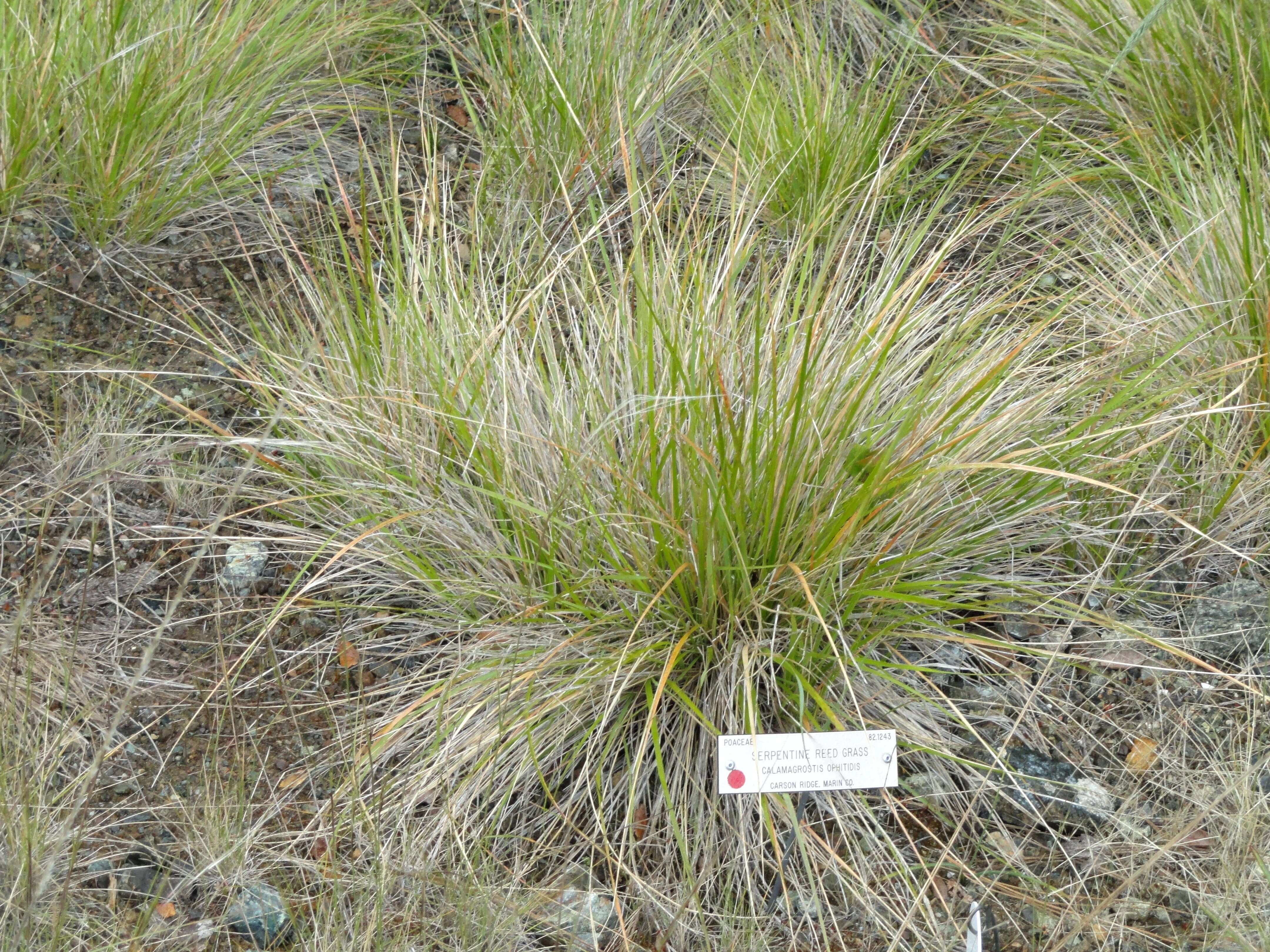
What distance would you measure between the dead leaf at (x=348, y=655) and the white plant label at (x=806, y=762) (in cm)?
68

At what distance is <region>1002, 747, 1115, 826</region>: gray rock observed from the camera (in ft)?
5.65

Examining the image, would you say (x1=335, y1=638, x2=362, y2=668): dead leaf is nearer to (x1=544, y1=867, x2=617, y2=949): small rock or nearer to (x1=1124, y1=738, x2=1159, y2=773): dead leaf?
(x1=544, y1=867, x2=617, y2=949): small rock

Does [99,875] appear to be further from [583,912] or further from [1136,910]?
[1136,910]

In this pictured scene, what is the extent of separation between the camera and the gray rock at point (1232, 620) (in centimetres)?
190

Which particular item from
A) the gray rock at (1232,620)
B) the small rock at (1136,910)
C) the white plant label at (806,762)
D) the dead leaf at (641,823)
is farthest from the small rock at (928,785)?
the gray rock at (1232,620)

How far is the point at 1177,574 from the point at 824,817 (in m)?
0.77

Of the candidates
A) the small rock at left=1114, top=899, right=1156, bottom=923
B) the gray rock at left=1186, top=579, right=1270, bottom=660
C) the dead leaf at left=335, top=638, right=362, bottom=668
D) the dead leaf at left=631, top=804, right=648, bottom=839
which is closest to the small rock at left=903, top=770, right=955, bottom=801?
the small rock at left=1114, top=899, right=1156, bottom=923

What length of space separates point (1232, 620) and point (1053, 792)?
45 centimetres

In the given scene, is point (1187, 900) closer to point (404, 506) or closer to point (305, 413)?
point (404, 506)

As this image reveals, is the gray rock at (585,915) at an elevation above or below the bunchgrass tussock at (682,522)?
below

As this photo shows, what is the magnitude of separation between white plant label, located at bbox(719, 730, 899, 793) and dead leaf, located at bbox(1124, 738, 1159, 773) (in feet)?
1.44

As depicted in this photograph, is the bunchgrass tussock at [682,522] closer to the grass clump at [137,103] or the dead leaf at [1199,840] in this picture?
the dead leaf at [1199,840]

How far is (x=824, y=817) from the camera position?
1.74 meters

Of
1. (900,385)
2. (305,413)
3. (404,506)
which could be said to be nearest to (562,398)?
(404,506)
